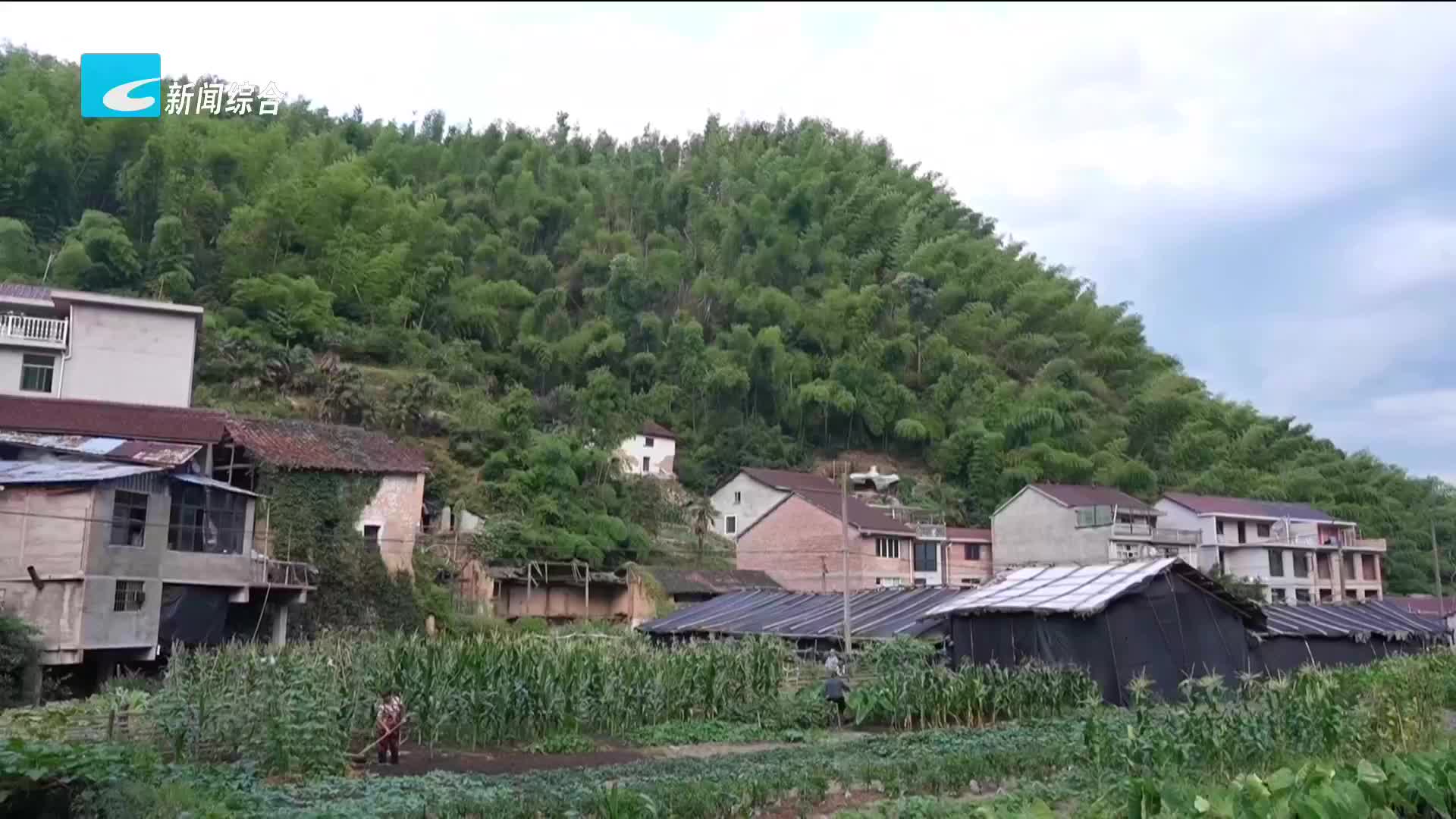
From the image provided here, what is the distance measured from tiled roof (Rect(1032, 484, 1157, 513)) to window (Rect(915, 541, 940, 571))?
5401 millimetres

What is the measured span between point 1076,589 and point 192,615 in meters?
18.6

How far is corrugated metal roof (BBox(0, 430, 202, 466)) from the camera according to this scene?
2264cm

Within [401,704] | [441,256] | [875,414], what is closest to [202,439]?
[401,704]

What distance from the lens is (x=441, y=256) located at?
53.6m

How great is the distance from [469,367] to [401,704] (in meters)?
36.0

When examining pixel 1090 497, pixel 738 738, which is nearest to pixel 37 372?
pixel 738 738

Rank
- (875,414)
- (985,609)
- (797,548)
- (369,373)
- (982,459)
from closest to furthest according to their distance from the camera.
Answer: (985,609) < (797,548) < (369,373) < (982,459) < (875,414)

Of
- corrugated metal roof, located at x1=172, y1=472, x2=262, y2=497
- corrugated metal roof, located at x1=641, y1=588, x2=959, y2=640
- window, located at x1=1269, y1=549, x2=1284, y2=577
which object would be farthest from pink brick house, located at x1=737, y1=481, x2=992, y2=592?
corrugated metal roof, located at x1=172, y1=472, x2=262, y2=497

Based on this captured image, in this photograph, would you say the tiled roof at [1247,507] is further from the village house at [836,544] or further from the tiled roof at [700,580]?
the tiled roof at [700,580]

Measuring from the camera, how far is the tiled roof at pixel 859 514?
133 feet

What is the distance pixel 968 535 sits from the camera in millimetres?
46031

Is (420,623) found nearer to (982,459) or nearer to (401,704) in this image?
(401,704)

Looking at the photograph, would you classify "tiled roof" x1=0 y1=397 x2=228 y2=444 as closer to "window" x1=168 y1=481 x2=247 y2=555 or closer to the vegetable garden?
"window" x1=168 y1=481 x2=247 y2=555

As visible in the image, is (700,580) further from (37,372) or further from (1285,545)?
(1285,545)
